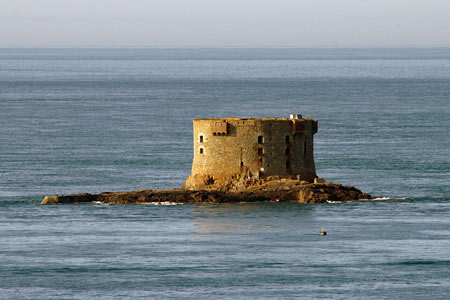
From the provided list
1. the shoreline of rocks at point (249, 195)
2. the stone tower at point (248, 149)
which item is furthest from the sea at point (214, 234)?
the stone tower at point (248, 149)

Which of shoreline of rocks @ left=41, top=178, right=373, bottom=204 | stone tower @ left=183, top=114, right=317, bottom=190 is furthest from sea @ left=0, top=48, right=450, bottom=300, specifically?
stone tower @ left=183, top=114, right=317, bottom=190

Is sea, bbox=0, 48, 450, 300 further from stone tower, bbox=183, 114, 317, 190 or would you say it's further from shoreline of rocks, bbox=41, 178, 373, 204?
stone tower, bbox=183, 114, 317, 190

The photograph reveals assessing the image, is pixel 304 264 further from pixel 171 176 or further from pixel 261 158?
pixel 171 176

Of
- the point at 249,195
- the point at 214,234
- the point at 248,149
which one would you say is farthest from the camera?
the point at 249,195

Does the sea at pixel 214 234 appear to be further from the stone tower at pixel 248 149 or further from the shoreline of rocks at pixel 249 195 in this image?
the stone tower at pixel 248 149

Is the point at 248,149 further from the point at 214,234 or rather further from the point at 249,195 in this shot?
the point at 214,234

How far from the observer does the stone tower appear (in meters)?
89.4

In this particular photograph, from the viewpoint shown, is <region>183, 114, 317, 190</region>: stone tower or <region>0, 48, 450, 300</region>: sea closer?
<region>0, 48, 450, 300</region>: sea

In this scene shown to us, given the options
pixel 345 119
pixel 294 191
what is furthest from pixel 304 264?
pixel 345 119

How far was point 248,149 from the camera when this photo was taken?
294 feet

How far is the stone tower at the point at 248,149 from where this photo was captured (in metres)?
89.4

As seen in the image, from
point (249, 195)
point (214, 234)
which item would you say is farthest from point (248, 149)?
point (214, 234)

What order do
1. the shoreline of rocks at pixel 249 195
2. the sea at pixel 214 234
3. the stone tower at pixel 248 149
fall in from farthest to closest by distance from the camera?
the shoreline of rocks at pixel 249 195, the stone tower at pixel 248 149, the sea at pixel 214 234

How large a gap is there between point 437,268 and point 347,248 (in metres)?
7.16
